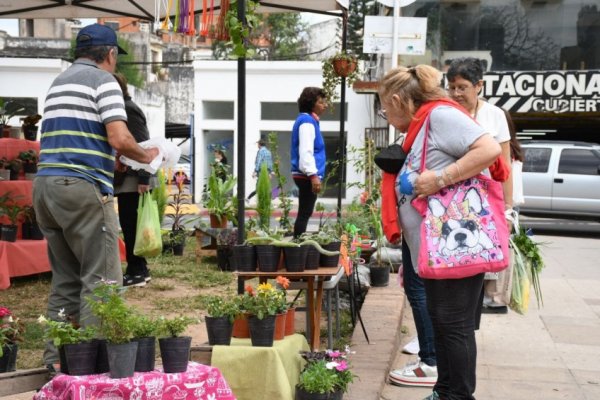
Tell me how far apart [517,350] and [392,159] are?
104 inches

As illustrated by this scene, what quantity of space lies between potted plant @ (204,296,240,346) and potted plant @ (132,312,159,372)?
52 centimetres

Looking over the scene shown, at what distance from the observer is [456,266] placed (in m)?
3.54

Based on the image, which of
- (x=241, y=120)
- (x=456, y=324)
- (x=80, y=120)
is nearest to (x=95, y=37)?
(x=80, y=120)

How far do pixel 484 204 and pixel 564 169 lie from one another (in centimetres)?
1303

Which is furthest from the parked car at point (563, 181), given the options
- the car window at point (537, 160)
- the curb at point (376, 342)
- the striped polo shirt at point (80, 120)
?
the striped polo shirt at point (80, 120)

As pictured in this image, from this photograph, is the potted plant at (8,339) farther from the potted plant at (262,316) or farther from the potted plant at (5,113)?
the potted plant at (5,113)

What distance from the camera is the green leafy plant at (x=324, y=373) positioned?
12.7 feet

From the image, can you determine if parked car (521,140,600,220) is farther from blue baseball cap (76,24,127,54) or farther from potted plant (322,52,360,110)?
blue baseball cap (76,24,127,54)

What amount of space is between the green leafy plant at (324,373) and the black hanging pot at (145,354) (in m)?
0.81

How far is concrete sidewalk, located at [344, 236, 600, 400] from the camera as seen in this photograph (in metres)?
4.83

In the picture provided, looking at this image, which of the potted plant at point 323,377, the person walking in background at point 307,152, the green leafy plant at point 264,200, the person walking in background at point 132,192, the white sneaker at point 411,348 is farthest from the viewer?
the green leafy plant at point 264,200

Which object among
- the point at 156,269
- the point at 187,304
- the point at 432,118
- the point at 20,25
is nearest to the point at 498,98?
the point at 156,269

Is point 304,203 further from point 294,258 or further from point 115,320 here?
point 115,320

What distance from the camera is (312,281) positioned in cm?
473
